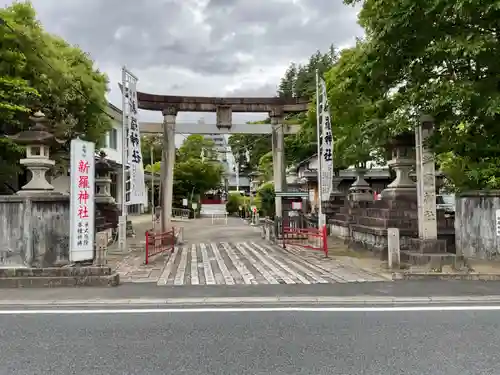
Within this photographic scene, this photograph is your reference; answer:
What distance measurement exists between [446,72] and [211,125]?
38.3 ft

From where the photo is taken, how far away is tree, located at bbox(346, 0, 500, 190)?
958cm

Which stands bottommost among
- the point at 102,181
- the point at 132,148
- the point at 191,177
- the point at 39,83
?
the point at 102,181

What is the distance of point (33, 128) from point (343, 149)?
1246 centimetres

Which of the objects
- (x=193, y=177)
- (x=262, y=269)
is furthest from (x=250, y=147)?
(x=262, y=269)

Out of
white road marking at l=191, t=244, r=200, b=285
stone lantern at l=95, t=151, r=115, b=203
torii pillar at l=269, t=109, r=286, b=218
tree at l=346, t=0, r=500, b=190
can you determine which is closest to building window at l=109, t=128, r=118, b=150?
stone lantern at l=95, t=151, r=115, b=203

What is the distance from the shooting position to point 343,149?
18.8m

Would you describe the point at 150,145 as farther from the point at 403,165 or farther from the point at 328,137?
the point at 403,165

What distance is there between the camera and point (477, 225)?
459 inches

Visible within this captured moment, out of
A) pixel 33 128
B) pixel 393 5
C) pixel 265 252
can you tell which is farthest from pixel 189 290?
pixel 393 5

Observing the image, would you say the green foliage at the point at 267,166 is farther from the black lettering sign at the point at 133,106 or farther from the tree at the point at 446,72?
the tree at the point at 446,72

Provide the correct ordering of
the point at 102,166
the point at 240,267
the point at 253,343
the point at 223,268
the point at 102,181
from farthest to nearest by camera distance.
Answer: the point at 102,181 < the point at 102,166 < the point at 240,267 < the point at 223,268 < the point at 253,343

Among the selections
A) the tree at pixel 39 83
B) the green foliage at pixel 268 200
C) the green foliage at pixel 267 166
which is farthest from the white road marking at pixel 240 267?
the green foliage at pixel 267 166

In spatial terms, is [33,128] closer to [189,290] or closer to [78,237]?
[78,237]

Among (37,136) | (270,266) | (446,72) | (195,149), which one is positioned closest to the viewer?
(37,136)
